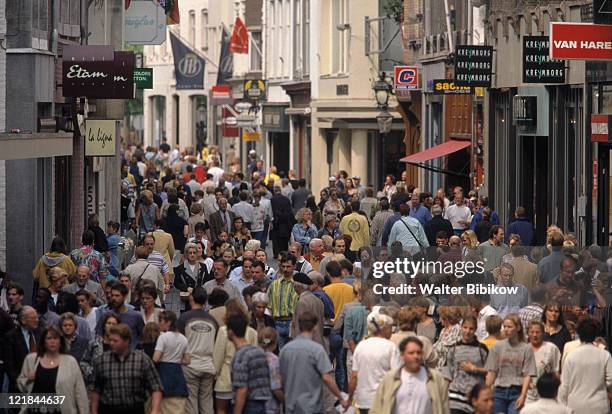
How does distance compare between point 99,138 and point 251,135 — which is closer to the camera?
point 99,138

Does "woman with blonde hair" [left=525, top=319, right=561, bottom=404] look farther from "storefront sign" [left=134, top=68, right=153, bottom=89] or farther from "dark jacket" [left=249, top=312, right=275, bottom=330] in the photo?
"storefront sign" [left=134, top=68, right=153, bottom=89]

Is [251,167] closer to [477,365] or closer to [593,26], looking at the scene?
[593,26]

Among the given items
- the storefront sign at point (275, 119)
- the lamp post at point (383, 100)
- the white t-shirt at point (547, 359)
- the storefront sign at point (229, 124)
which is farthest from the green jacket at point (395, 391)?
the storefront sign at point (229, 124)

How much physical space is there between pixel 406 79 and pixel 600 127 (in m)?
16.7

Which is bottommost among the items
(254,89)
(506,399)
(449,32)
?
(506,399)

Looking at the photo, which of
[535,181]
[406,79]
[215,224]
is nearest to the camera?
[215,224]

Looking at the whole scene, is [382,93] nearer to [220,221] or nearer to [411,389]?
[220,221]

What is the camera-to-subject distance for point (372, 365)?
580 inches

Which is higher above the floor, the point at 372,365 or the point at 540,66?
the point at 540,66

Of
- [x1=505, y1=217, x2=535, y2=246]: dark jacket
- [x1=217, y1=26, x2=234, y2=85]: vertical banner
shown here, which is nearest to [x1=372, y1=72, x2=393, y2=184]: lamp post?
[x1=505, y1=217, x2=535, y2=246]: dark jacket

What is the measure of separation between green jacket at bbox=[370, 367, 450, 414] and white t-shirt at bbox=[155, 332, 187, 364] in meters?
2.23

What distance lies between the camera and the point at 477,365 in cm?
1485

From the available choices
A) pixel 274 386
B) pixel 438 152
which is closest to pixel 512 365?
pixel 274 386

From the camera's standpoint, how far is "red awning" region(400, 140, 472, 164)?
39.3 meters
